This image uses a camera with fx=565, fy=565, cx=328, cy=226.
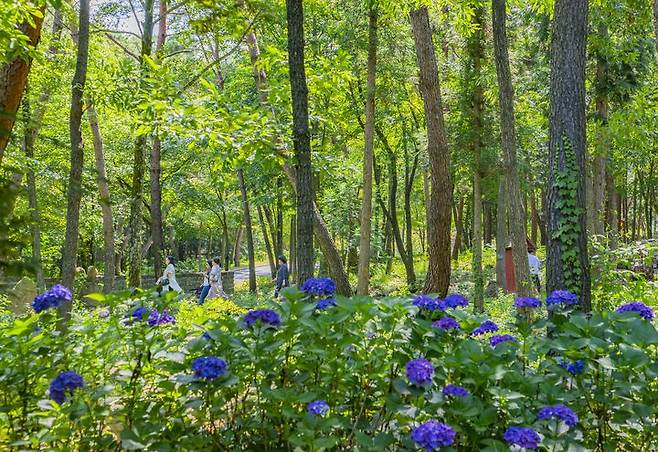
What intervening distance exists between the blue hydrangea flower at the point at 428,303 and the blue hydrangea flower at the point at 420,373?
22.6 inches

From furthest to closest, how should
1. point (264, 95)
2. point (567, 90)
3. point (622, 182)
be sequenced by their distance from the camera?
point (622, 182) < point (264, 95) < point (567, 90)

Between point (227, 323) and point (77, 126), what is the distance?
16.3 feet

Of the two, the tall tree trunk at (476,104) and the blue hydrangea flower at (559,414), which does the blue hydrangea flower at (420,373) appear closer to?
the blue hydrangea flower at (559,414)

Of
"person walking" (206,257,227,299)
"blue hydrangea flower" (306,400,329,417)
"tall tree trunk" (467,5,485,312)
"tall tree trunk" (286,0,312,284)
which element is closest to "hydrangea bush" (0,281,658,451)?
"blue hydrangea flower" (306,400,329,417)

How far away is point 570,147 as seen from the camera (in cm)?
571

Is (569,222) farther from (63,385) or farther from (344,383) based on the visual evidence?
(63,385)

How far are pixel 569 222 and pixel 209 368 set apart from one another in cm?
456

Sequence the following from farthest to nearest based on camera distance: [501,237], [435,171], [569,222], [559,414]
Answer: [501,237] < [435,171] < [569,222] < [559,414]

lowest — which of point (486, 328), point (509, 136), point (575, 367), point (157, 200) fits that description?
point (575, 367)

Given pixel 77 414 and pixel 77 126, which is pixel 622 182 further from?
pixel 77 414

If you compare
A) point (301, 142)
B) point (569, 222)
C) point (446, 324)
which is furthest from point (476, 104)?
point (446, 324)

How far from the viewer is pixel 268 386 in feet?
8.23

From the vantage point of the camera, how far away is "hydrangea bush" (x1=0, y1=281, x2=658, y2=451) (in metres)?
2.29

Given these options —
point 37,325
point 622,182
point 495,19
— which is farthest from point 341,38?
point 622,182
